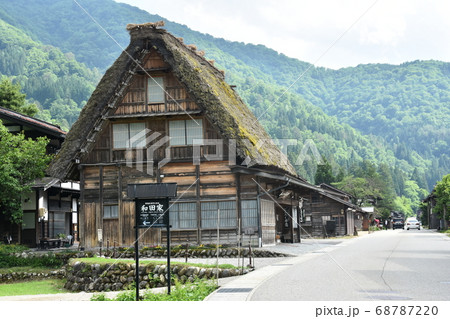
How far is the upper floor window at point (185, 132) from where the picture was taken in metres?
28.1

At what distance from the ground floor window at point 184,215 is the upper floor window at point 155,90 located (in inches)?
216

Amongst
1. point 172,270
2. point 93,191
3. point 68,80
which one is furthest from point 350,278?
point 68,80

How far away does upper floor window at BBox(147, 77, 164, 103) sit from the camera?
28.6 meters

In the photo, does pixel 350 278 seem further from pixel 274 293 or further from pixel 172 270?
pixel 172 270

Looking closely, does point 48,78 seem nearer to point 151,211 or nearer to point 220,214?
point 220,214

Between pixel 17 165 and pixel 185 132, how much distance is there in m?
8.95

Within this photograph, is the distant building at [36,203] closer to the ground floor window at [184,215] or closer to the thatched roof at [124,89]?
the thatched roof at [124,89]

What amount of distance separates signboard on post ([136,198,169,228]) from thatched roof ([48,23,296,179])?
12779mm

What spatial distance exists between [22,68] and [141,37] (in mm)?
123015

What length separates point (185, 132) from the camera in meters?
28.3

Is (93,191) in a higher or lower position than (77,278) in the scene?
higher

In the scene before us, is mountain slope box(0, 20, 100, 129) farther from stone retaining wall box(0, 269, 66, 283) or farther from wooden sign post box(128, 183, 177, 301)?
wooden sign post box(128, 183, 177, 301)

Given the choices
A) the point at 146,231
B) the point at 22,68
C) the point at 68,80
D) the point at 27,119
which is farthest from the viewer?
the point at 22,68

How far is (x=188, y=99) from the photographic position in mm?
28094
